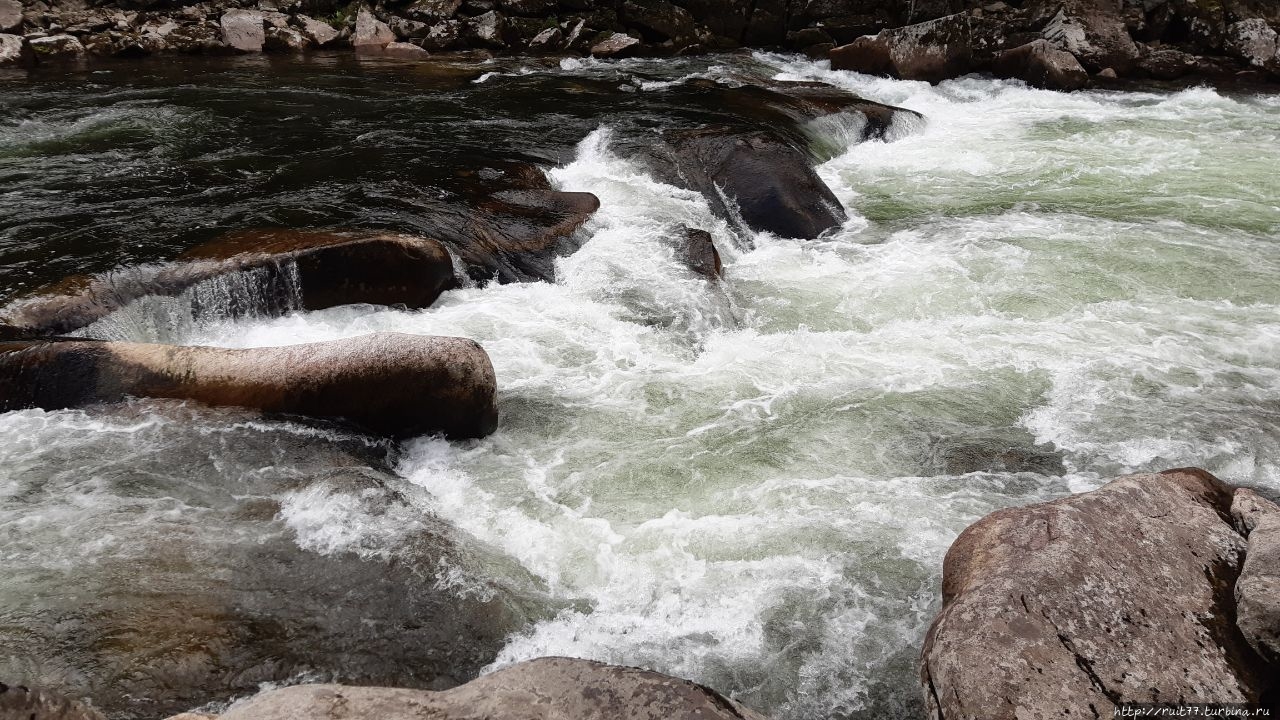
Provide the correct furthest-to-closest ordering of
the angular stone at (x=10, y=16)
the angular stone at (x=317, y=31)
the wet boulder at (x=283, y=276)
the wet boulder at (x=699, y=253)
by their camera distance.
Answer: the angular stone at (x=317, y=31)
the angular stone at (x=10, y=16)
the wet boulder at (x=699, y=253)
the wet boulder at (x=283, y=276)

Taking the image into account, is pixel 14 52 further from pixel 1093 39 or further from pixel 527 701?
pixel 1093 39

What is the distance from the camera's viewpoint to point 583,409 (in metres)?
6.25

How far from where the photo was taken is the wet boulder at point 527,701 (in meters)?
2.91

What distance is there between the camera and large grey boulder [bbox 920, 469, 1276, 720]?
3297 mm

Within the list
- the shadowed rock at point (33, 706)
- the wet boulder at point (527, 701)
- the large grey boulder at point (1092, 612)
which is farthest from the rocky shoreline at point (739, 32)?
the shadowed rock at point (33, 706)

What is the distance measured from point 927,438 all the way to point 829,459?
2.55 feet

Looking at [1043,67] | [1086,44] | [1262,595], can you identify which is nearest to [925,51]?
Result: [1043,67]

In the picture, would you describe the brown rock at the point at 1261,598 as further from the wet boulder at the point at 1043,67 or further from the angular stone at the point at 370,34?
the angular stone at the point at 370,34

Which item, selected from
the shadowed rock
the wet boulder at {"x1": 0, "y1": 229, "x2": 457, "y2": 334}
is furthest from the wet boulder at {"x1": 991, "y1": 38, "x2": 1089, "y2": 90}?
the shadowed rock

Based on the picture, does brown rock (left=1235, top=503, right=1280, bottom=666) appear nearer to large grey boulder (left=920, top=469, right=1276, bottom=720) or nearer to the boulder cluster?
large grey boulder (left=920, top=469, right=1276, bottom=720)

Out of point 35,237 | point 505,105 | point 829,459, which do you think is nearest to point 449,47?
point 505,105

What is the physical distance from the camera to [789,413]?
6230mm

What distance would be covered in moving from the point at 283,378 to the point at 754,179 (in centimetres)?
648

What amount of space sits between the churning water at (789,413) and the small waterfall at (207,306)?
0.12 m
